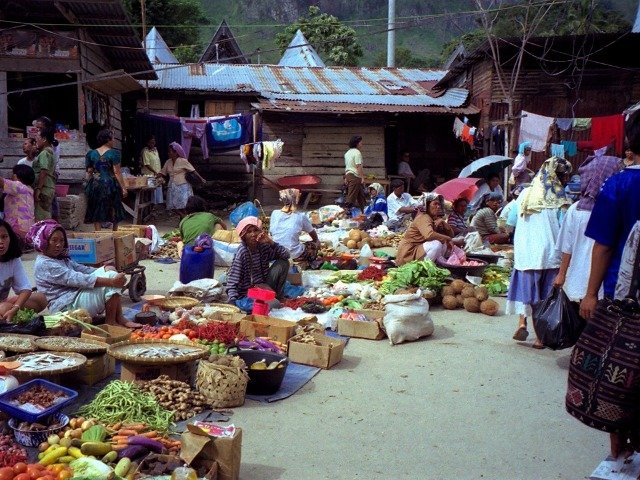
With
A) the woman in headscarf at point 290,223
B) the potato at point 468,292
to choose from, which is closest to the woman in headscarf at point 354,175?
the woman in headscarf at point 290,223

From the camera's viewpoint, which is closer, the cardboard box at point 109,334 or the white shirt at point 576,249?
the white shirt at point 576,249

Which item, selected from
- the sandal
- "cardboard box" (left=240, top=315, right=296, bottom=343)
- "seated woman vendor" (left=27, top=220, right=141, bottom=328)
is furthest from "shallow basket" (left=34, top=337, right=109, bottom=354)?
the sandal

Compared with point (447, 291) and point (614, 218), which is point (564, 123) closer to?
point (447, 291)

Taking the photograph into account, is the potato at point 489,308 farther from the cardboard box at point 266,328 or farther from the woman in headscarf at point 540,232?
the cardboard box at point 266,328

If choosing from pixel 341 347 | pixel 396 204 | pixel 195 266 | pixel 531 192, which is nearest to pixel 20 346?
pixel 341 347

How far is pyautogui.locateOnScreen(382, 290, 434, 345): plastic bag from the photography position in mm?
6047

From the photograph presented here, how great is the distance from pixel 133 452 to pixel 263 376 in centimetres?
133

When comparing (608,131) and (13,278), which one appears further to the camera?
(608,131)

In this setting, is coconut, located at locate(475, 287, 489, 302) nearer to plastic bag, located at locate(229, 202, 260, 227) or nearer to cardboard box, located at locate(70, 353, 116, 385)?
cardboard box, located at locate(70, 353, 116, 385)

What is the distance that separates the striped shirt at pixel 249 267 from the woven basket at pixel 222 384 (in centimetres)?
262

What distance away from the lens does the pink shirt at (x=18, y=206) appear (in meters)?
8.45

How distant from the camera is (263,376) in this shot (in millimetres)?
4570

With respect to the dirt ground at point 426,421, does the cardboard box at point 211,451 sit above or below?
above

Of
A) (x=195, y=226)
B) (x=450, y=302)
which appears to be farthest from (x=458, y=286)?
(x=195, y=226)
